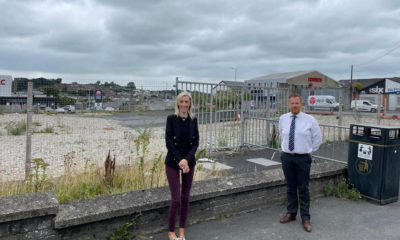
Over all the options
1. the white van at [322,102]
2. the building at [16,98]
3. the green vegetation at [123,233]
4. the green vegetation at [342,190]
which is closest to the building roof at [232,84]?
the white van at [322,102]

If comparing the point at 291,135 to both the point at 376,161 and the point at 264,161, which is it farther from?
the point at 264,161

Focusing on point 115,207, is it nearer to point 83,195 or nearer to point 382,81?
point 83,195

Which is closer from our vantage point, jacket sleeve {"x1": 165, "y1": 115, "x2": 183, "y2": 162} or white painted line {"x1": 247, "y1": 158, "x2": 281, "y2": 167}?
jacket sleeve {"x1": 165, "y1": 115, "x2": 183, "y2": 162}

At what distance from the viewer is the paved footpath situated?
461 centimetres

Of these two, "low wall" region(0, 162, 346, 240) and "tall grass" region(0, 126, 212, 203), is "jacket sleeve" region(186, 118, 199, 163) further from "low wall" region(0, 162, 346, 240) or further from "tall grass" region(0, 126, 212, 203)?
"tall grass" region(0, 126, 212, 203)

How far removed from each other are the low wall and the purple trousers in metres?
0.28

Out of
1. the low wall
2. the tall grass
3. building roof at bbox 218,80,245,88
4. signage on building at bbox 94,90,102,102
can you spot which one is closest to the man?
the low wall

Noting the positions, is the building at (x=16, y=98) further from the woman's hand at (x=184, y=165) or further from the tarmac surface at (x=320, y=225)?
the tarmac surface at (x=320, y=225)

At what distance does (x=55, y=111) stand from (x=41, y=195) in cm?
425

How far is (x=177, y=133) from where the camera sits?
4223 mm

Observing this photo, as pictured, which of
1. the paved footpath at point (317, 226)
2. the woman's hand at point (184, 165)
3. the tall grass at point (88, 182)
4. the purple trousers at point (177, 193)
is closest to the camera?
the woman's hand at point (184, 165)

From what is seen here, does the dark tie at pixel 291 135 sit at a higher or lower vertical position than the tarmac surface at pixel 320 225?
higher

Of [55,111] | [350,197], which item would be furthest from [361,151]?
[55,111]

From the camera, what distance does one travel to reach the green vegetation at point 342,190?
20.3 feet
